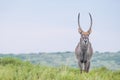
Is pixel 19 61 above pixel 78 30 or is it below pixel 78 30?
below

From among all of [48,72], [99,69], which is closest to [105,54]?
[99,69]

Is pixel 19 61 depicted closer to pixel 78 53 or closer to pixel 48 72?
pixel 78 53

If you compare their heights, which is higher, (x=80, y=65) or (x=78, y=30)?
(x=78, y=30)

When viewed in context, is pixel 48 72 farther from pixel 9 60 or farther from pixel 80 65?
pixel 9 60

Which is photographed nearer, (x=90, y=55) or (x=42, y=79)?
(x=42, y=79)

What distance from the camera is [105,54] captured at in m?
82.9

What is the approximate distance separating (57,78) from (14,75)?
1156mm

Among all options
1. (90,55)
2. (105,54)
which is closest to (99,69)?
(90,55)

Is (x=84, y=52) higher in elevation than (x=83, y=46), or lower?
lower

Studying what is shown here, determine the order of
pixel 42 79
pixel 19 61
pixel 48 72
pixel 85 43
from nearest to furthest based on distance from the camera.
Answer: pixel 42 79
pixel 48 72
pixel 85 43
pixel 19 61

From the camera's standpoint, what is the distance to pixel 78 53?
18766 mm

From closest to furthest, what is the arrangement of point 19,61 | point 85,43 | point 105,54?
1. point 85,43
2. point 19,61
3. point 105,54

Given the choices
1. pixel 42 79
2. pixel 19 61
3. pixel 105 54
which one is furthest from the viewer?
pixel 105 54

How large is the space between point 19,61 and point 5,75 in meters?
10.3
